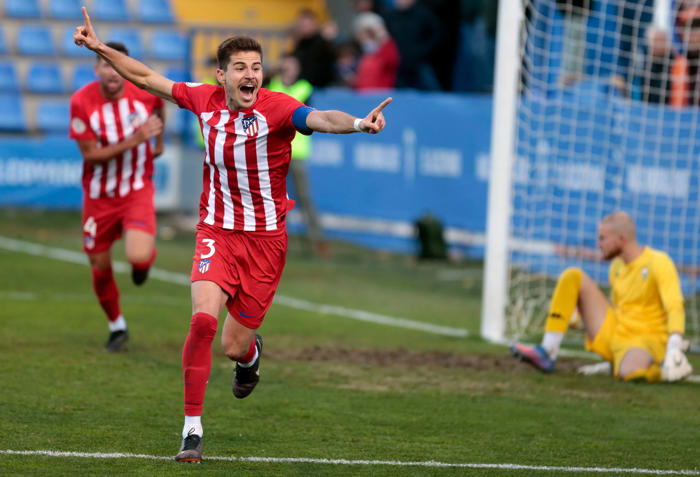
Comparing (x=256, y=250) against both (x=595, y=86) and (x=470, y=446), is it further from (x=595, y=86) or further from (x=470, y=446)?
(x=595, y=86)

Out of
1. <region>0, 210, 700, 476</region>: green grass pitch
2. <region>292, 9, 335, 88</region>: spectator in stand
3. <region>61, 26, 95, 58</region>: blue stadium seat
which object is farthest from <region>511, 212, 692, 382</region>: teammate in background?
<region>61, 26, 95, 58</region>: blue stadium seat

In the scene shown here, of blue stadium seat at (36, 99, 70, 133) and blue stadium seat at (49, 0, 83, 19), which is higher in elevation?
blue stadium seat at (49, 0, 83, 19)

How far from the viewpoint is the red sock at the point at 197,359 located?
5539 mm

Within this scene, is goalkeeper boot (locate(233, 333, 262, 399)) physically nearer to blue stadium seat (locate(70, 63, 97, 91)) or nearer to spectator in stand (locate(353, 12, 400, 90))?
spectator in stand (locate(353, 12, 400, 90))

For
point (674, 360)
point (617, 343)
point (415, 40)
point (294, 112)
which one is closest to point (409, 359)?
point (617, 343)

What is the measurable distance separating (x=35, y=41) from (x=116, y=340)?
13512 millimetres

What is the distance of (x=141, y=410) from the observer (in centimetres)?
654

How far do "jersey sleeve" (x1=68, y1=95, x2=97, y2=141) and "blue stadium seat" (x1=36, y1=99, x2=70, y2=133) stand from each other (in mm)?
11369

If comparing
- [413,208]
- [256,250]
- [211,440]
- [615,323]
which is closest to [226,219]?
[256,250]

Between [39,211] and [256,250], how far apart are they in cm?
1232

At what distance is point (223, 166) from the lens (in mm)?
5969

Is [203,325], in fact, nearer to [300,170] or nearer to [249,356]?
[249,356]

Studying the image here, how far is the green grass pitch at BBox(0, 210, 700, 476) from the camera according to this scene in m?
5.68

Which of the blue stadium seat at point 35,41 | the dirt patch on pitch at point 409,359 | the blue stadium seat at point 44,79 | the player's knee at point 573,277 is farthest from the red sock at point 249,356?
the blue stadium seat at point 35,41
